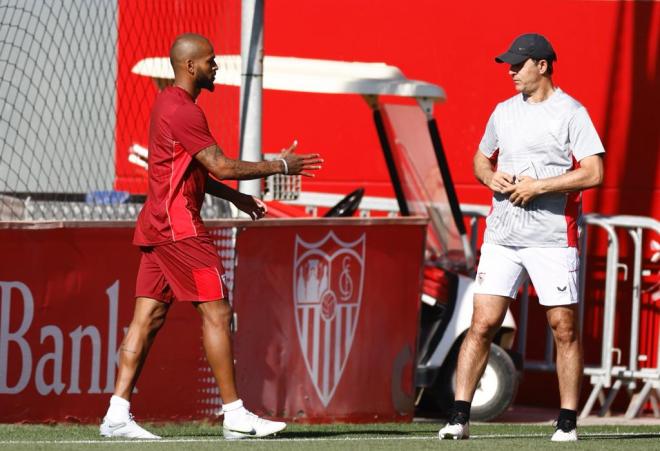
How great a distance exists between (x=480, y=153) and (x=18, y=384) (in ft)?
9.12

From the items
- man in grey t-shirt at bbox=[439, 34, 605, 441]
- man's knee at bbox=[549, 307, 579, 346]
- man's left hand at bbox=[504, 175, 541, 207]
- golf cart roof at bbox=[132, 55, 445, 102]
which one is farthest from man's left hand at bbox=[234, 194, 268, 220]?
golf cart roof at bbox=[132, 55, 445, 102]

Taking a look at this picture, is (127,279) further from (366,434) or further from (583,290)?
(583,290)

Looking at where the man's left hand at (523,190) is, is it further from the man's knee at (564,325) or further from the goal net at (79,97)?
the goal net at (79,97)

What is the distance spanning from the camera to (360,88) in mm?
9984

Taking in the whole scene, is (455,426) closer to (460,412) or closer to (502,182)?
(460,412)

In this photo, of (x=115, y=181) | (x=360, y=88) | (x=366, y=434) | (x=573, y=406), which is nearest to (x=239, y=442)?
(x=366, y=434)

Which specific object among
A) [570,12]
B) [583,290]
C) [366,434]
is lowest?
[366,434]

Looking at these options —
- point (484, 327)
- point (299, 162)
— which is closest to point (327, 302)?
point (484, 327)

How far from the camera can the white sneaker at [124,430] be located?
7.38m

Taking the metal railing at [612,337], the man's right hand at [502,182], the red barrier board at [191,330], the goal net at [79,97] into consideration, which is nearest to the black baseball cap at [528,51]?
the man's right hand at [502,182]

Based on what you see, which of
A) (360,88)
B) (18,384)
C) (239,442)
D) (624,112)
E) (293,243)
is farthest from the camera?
(624,112)

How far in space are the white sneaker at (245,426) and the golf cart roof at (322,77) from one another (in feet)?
9.90

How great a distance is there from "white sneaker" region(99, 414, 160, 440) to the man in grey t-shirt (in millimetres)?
1495

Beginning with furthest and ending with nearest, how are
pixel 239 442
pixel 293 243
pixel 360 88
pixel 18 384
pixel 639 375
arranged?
pixel 639 375
pixel 360 88
pixel 293 243
pixel 18 384
pixel 239 442
